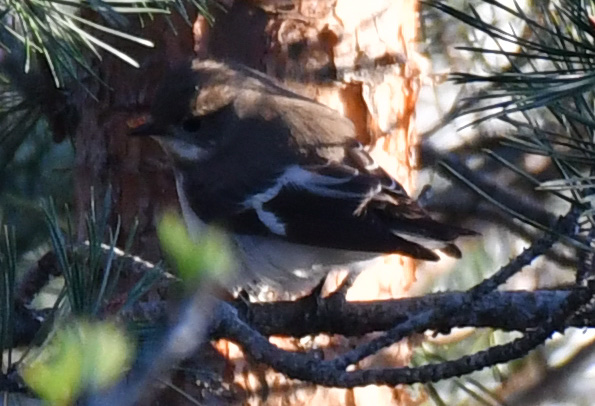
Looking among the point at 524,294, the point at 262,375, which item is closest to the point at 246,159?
the point at 262,375

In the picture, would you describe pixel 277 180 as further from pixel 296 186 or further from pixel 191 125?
pixel 191 125

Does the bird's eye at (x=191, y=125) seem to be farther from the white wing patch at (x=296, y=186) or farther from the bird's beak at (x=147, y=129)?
the white wing patch at (x=296, y=186)

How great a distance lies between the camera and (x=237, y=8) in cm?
245

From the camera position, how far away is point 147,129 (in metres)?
2.46

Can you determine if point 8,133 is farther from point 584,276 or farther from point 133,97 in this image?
point 584,276

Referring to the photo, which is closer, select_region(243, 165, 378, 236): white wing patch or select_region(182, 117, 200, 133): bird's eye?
select_region(243, 165, 378, 236): white wing patch

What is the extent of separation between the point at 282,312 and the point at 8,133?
947 mm

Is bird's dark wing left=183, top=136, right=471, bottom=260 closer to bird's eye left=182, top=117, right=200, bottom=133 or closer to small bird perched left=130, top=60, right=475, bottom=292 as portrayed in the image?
small bird perched left=130, top=60, right=475, bottom=292

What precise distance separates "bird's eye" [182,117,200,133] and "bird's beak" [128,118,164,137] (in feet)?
0.47

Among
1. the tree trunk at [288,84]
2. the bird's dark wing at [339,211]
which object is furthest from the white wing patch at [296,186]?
the tree trunk at [288,84]

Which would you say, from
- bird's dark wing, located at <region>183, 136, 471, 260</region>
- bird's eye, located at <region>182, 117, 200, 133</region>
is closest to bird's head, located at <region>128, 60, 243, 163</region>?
bird's eye, located at <region>182, 117, 200, 133</region>

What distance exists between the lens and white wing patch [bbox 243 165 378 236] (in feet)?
7.52

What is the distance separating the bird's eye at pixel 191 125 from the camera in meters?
2.66

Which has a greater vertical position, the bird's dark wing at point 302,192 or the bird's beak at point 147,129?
the bird's beak at point 147,129
